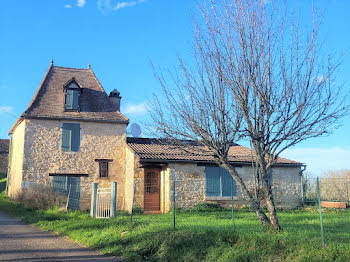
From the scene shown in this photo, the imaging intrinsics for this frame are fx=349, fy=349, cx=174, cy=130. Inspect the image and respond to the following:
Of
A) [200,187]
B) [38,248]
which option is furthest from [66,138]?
[38,248]

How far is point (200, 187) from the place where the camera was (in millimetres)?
16859

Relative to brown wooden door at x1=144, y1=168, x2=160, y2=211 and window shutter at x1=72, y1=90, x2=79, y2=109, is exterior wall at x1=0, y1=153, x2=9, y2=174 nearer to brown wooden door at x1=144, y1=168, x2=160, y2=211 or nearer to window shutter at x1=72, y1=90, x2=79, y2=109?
window shutter at x1=72, y1=90, x2=79, y2=109

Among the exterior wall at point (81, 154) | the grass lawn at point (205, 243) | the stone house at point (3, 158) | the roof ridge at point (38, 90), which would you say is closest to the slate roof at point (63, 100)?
the roof ridge at point (38, 90)

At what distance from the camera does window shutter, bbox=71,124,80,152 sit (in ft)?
60.8

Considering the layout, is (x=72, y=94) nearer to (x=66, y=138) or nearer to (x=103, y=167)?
(x=66, y=138)

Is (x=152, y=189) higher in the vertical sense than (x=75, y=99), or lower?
lower

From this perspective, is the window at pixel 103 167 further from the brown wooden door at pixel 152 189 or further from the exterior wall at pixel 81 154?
the brown wooden door at pixel 152 189

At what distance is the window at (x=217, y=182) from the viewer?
1709 cm

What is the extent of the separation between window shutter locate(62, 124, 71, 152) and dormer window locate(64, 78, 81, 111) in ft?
4.30

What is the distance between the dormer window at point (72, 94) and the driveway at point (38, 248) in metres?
9.54

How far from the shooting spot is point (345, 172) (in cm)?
2438

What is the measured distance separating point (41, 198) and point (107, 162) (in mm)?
4156

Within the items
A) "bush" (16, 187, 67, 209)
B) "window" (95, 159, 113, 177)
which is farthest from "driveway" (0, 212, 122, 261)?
"window" (95, 159, 113, 177)

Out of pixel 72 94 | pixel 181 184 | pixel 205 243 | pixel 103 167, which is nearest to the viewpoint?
pixel 205 243
